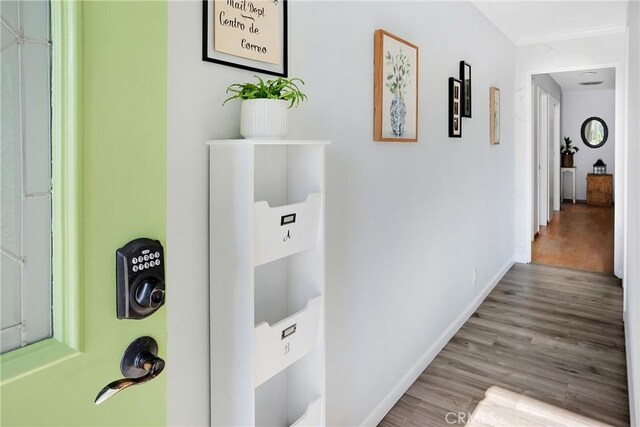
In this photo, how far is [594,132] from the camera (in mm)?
9805

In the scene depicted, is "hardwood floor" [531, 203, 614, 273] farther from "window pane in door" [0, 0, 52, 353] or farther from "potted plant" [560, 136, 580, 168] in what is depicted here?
"window pane in door" [0, 0, 52, 353]

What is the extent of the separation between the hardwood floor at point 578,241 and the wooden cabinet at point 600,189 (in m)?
0.93

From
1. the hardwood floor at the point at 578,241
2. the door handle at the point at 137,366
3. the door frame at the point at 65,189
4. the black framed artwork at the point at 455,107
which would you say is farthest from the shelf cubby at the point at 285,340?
the hardwood floor at the point at 578,241

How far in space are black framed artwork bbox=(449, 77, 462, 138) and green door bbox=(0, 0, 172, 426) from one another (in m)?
2.43

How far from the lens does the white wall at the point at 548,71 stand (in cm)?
442

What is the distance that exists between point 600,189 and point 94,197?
10988 mm

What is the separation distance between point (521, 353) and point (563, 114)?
29.2 feet

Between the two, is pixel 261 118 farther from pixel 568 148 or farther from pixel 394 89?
pixel 568 148

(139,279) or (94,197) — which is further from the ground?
(94,197)

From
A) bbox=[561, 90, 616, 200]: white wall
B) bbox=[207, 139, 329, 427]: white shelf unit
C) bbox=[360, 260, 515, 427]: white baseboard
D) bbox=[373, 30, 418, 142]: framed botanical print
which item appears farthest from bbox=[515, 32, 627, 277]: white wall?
bbox=[561, 90, 616, 200]: white wall

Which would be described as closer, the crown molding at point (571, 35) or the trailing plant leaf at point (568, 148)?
the crown molding at point (571, 35)

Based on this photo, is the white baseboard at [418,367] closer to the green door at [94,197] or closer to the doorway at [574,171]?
the green door at [94,197]

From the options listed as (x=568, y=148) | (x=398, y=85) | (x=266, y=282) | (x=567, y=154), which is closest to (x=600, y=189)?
(x=567, y=154)

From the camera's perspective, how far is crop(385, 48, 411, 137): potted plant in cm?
210
